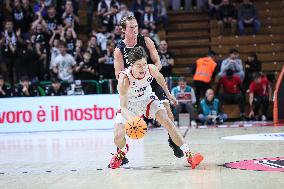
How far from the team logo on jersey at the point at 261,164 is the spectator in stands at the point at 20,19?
13.1 metres

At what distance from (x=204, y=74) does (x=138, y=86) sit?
34.1 ft

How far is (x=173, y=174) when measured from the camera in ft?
24.2

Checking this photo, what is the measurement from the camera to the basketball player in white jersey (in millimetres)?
7957

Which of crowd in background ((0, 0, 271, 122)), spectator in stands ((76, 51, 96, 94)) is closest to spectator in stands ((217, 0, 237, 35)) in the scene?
crowd in background ((0, 0, 271, 122))

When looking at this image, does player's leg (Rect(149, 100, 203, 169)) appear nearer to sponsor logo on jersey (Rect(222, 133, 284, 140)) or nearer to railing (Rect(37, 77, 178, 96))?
sponsor logo on jersey (Rect(222, 133, 284, 140))

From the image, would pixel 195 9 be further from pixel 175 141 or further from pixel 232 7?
pixel 175 141

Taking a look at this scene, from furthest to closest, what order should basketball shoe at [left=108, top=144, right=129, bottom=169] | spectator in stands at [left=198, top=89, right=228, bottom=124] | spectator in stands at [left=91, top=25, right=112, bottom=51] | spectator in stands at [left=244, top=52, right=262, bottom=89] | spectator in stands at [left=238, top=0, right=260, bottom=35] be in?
spectator in stands at [left=238, top=0, right=260, bottom=35] < spectator in stands at [left=91, top=25, right=112, bottom=51] < spectator in stands at [left=244, top=52, right=262, bottom=89] < spectator in stands at [left=198, top=89, right=228, bottom=124] < basketball shoe at [left=108, top=144, right=129, bottom=169]

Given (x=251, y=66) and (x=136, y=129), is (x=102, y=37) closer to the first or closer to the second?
(x=251, y=66)

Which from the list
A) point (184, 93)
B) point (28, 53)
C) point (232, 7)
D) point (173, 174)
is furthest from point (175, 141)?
point (232, 7)

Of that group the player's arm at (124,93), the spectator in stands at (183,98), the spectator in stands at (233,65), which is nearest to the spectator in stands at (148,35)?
the spectator in stands at (183,98)

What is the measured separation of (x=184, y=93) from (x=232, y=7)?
16.1ft

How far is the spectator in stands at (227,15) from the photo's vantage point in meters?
21.1

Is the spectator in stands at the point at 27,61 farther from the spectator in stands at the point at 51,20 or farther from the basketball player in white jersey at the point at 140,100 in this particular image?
the basketball player in white jersey at the point at 140,100

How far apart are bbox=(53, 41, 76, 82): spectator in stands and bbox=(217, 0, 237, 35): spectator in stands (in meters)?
5.68
